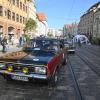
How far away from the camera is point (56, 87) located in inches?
335

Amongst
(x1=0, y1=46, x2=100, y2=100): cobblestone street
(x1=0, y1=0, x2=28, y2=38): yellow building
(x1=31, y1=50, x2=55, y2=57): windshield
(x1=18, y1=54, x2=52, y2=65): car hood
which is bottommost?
(x1=0, y1=46, x2=100, y2=100): cobblestone street

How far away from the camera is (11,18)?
47844mm

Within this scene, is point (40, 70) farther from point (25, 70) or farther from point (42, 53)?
point (42, 53)

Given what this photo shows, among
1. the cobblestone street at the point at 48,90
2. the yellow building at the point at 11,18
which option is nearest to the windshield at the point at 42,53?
the cobblestone street at the point at 48,90

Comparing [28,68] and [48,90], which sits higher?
[28,68]

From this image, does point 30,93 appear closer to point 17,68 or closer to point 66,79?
point 17,68

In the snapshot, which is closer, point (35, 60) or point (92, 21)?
point (35, 60)

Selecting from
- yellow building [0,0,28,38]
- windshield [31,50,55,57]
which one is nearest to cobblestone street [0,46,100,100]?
windshield [31,50,55,57]

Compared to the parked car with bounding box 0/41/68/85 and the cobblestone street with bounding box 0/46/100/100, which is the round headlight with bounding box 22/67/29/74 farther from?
the cobblestone street with bounding box 0/46/100/100

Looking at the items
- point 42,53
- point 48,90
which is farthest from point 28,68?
point 42,53

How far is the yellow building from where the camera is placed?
4228 centimetres

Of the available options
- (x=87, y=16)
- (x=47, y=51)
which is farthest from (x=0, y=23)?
(x=87, y=16)

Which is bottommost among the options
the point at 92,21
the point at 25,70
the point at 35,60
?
the point at 25,70

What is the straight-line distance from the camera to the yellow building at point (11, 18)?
139 feet
